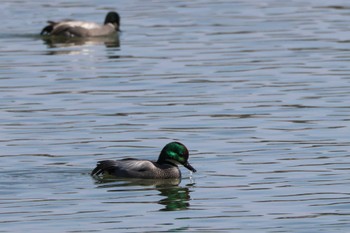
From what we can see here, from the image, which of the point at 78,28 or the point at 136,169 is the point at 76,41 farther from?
the point at 136,169

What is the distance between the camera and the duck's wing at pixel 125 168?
18.8 metres

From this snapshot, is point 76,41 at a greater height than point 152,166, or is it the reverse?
point 152,166

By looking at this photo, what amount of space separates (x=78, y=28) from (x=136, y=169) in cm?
1659

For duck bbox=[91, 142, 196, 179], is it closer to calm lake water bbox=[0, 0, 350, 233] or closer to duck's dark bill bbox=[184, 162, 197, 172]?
duck's dark bill bbox=[184, 162, 197, 172]

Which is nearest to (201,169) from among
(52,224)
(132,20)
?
(52,224)

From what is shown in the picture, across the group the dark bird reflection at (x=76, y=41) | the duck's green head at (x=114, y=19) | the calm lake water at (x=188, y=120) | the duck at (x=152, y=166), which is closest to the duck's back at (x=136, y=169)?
the duck at (x=152, y=166)

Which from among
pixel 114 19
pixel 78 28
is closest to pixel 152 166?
pixel 78 28

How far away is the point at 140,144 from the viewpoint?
2106 cm

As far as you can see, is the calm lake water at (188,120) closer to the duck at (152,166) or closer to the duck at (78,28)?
the duck at (152,166)

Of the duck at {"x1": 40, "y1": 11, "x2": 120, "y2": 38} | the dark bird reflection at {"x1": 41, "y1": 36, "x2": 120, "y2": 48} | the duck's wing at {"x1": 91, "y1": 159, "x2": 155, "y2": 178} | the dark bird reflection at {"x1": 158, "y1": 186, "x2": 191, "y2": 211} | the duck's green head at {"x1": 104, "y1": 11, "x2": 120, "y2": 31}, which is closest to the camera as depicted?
the dark bird reflection at {"x1": 158, "y1": 186, "x2": 191, "y2": 211}

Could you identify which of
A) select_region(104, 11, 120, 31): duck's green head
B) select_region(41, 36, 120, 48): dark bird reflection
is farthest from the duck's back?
select_region(104, 11, 120, 31): duck's green head

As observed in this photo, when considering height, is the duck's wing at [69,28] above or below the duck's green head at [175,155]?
below

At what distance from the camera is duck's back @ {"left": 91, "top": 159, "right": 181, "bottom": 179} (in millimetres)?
18781

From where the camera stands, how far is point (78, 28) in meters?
35.1
